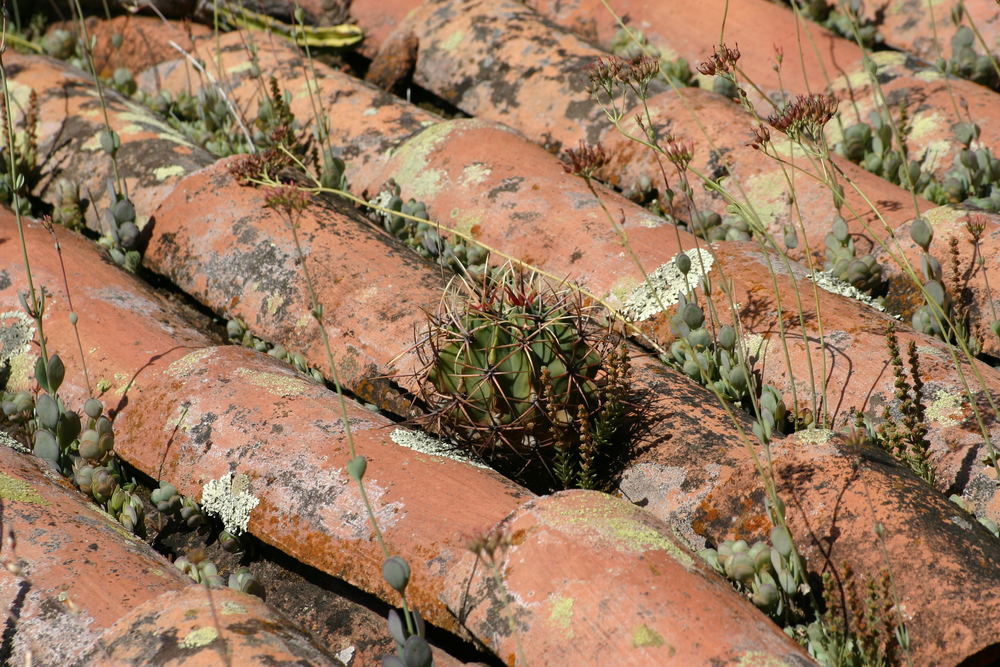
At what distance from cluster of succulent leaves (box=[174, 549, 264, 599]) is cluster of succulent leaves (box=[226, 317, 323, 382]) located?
78 cm

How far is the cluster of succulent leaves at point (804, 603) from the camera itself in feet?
5.53

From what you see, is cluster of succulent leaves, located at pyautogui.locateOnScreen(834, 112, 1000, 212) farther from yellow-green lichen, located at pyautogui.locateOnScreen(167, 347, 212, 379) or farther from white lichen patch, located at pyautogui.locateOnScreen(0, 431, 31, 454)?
white lichen patch, located at pyautogui.locateOnScreen(0, 431, 31, 454)

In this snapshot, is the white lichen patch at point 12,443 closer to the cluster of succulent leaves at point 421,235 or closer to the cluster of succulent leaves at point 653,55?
the cluster of succulent leaves at point 421,235

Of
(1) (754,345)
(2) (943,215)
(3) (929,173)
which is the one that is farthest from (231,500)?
(3) (929,173)

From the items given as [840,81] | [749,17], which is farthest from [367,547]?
[749,17]

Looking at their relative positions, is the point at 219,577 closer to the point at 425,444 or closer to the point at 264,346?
the point at 425,444

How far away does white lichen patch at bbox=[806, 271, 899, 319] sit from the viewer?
9.38ft

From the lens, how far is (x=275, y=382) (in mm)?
2443

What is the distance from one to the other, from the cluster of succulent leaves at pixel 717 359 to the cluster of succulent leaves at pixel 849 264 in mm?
547

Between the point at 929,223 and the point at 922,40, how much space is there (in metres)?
2.15

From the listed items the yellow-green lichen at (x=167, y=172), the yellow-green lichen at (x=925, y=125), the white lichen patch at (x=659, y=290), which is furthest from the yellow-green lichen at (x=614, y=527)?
the yellow-green lichen at (x=925, y=125)

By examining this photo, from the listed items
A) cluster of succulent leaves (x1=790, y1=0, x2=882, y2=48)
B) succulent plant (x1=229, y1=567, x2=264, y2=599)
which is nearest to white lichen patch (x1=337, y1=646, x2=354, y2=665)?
succulent plant (x1=229, y1=567, x2=264, y2=599)

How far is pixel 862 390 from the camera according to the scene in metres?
2.43

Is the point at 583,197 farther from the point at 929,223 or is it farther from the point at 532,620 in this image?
the point at 532,620
